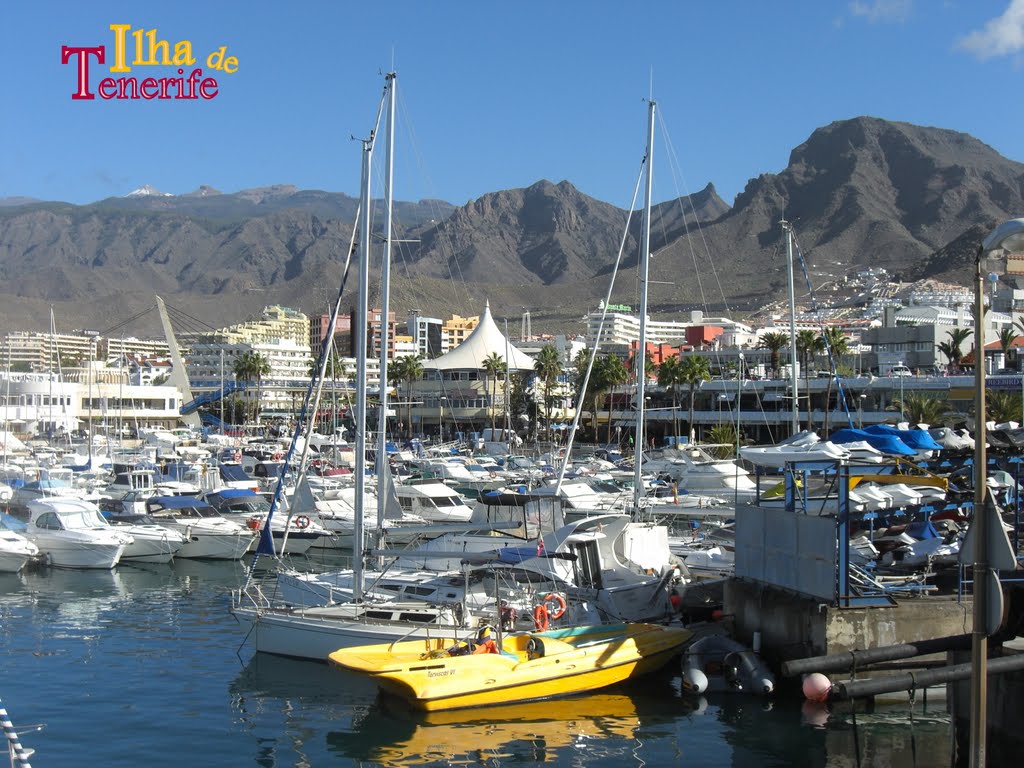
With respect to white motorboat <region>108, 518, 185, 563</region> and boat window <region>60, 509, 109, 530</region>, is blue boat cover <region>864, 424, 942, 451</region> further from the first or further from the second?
boat window <region>60, 509, 109, 530</region>

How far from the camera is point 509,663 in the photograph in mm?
22234

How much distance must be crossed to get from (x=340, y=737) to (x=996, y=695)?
38.5 feet

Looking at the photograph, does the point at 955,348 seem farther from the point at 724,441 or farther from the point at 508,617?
the point at 508,617

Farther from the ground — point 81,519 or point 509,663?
point 81,519

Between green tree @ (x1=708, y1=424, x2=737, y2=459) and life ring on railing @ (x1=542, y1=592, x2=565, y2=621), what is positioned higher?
green tree @ (x1=708, y1=424, x2=737, y2=459)

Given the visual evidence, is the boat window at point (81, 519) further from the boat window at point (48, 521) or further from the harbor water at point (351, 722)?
the harbor water at point (351, 722)

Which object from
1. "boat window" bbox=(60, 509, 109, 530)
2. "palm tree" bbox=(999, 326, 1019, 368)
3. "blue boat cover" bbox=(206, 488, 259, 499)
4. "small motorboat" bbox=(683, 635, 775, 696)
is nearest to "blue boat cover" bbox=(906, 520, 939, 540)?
"small motorboat" bbox=(683, 635, 775, 696)

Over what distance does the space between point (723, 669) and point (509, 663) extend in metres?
4.80

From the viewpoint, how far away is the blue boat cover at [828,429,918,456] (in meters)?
25.7

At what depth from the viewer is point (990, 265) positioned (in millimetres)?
10875

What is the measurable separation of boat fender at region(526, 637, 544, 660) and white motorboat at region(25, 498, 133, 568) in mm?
22181

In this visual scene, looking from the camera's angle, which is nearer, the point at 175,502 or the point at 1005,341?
the point at 175,502

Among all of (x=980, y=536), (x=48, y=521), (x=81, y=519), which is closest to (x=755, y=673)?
(x=980, y=536)

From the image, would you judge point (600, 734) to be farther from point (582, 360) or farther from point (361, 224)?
point (582, 360)
